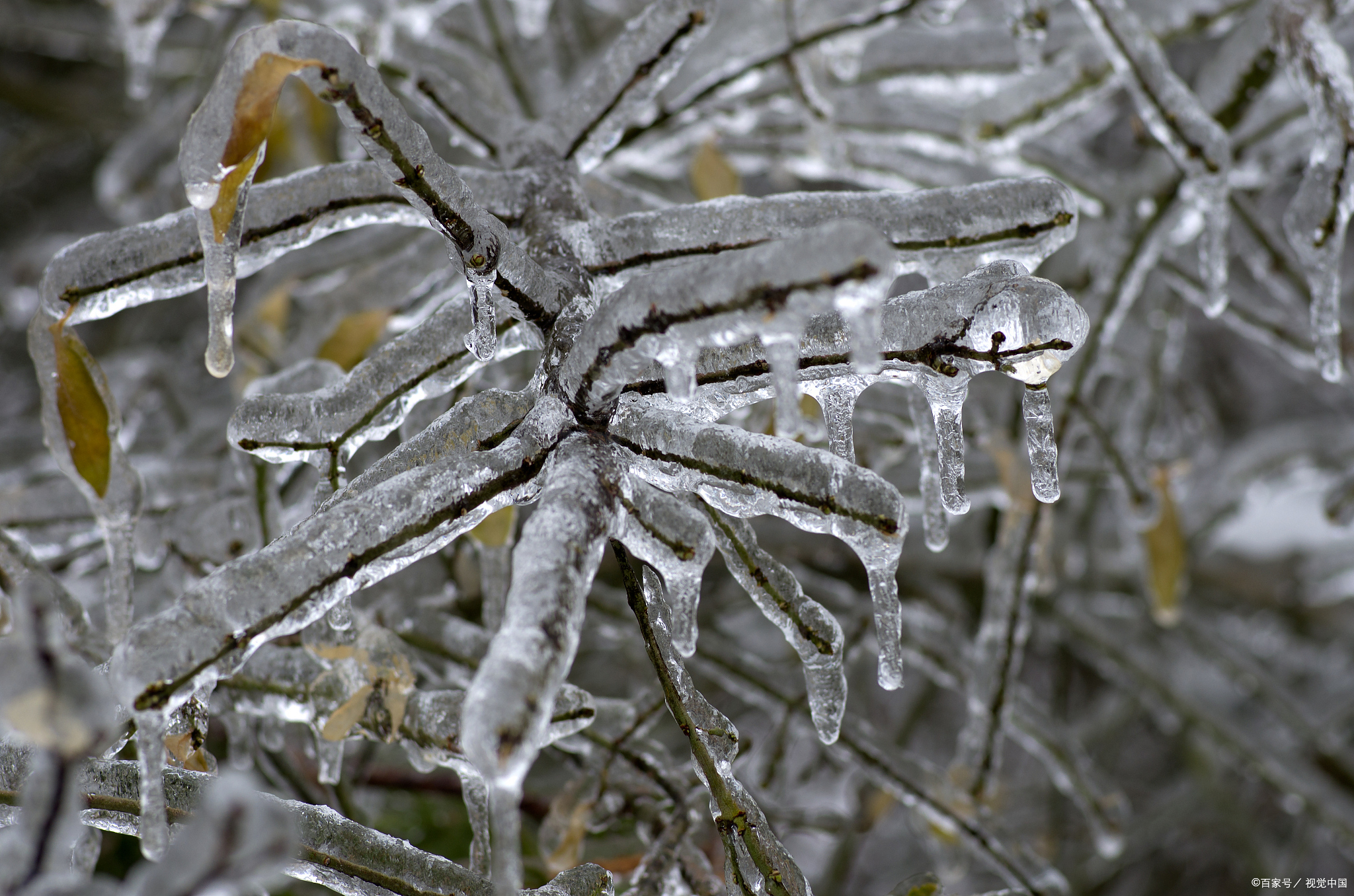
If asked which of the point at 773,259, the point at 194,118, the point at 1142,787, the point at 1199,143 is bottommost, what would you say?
the point at 773,259

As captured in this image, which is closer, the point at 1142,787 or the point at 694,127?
the point at 694,127

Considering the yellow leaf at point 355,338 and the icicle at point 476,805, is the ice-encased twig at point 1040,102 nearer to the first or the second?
the yellow leaf at point 355,338

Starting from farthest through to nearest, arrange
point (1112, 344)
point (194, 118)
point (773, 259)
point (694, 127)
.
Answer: point (1112, 344)
point (694, 127)
point (194, 118)
point (773, 259)

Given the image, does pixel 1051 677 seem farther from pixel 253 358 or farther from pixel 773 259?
pixel 773 259

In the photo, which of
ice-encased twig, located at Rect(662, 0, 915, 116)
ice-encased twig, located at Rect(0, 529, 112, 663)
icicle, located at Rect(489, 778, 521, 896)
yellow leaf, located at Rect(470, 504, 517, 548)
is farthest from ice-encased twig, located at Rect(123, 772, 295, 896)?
ice-encased twig, located at Rect(662, 0, 915, 116)

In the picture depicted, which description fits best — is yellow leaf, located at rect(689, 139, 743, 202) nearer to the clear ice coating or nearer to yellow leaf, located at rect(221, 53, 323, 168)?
the clear ice coating

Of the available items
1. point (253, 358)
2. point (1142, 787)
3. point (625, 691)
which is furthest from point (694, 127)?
point (1142, 787)
